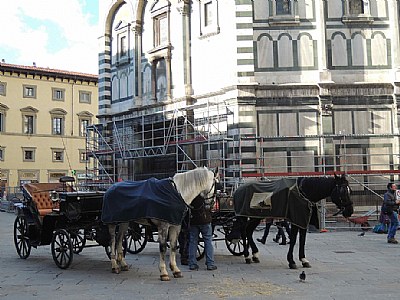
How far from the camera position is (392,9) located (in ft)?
70.4

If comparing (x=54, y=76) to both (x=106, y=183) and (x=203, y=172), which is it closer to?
(x=106, y=183)

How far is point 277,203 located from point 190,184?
1.85 m

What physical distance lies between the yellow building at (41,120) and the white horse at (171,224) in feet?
139

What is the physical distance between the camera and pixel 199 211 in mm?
9953

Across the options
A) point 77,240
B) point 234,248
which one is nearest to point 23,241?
point 77,240

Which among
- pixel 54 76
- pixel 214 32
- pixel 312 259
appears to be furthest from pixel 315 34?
pixel 54 76

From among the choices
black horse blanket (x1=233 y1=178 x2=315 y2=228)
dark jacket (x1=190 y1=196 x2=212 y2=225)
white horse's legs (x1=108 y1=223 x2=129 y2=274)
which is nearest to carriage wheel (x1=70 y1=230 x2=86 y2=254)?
white horse's legs (x1=108 y1=223 x2=129 y2=274)

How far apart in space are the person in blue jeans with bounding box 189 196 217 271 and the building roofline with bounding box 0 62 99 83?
1759 inches

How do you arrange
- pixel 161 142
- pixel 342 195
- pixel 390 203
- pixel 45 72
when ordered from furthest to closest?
pixel 45 72 → pixel 161 142 → pixel 390 203 → pixel 342 195

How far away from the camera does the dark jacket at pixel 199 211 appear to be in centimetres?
992

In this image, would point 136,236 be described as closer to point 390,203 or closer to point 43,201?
point 43,201

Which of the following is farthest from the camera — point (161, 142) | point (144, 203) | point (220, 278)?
point (161, 142)

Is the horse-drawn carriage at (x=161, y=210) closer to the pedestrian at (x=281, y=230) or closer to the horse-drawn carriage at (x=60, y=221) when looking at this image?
the horse-drawn carriage at (x=60, y=221)

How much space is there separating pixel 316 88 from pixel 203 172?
12.4 metres
